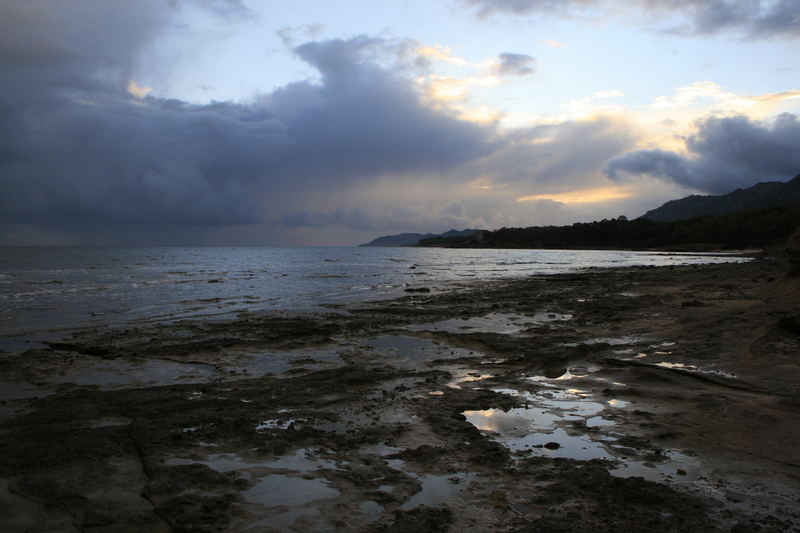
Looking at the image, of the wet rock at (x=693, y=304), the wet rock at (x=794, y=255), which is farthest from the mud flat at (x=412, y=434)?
the wet rock at (x=794, y=255)

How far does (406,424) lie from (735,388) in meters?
5.05

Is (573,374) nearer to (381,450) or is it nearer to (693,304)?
(381,450)

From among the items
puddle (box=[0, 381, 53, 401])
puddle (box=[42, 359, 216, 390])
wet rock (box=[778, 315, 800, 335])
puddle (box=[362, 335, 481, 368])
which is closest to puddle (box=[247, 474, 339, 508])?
puddle (box=[42, 359, 216, 390])

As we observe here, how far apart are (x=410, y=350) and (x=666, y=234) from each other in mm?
150710

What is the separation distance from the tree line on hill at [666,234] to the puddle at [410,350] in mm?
66532

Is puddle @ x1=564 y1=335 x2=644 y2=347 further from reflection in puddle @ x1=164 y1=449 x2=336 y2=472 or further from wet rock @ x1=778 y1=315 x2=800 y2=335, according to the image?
reflection in puddle @ x1=164 y1=449 x2=336 y2=472

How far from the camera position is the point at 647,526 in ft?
11.1

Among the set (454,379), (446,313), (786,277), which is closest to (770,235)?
(786,277)

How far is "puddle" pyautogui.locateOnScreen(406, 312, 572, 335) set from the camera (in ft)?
43.0

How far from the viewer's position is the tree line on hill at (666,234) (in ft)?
321

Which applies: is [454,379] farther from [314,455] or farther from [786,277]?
[786,277]

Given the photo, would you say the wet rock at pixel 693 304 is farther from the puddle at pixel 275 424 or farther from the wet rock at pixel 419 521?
the wet rock at pixel 419 521

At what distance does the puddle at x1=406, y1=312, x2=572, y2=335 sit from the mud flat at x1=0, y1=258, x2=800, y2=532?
1.82 m

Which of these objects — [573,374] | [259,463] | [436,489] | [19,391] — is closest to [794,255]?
[573,374]
